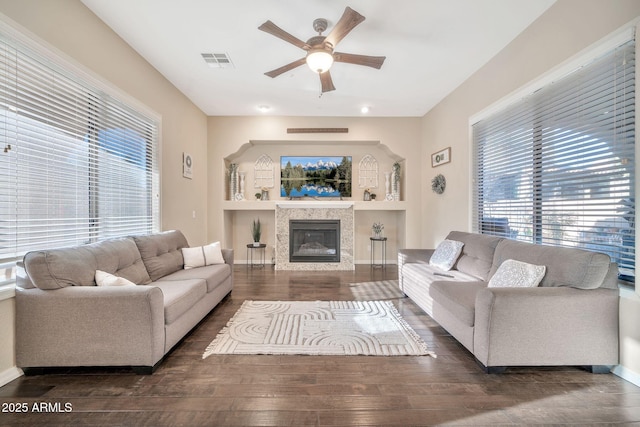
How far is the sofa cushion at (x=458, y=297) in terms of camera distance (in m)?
2.11

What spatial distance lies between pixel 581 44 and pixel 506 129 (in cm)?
102

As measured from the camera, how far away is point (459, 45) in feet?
10.0

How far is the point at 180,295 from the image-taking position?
229 cm

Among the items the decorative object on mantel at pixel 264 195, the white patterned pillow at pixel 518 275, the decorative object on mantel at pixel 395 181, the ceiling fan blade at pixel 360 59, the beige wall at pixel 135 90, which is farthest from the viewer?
the decorative object on mantel at pixel 264 195

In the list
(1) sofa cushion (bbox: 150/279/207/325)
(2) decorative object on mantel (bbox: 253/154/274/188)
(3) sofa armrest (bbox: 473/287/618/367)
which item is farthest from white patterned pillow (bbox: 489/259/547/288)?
(2) decorative object on mantel (bbox: 253/154/274/188)

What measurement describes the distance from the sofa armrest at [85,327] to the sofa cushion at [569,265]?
3.03 meters

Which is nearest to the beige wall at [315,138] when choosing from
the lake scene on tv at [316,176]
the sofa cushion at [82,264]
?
the lake scene on tv at [316,176]

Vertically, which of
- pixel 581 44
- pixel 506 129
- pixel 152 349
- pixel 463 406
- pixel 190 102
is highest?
pixel 190 102

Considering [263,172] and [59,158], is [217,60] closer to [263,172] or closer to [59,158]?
[59,158]

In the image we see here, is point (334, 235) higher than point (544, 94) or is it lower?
lower

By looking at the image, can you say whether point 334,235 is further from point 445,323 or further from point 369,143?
point 445,323

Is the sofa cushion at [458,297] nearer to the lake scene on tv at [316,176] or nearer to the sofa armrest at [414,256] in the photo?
the sofa armrest at [414,256]

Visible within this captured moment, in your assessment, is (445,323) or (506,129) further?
(506,129)

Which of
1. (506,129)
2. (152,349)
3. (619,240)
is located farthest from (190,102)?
(619,240)
